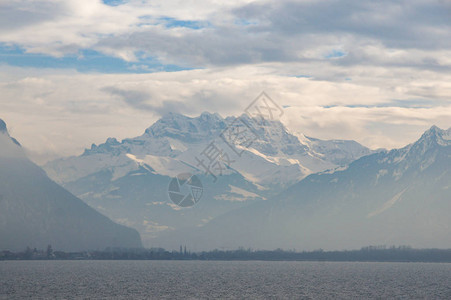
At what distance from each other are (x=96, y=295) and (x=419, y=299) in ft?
310

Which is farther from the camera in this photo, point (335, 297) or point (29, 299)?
point (335, 297)

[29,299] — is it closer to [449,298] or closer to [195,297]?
[195,297]

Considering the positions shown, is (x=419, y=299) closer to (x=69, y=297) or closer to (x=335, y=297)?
(x=335, y=297)

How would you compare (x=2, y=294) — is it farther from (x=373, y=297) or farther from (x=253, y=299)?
(x=373, y=297)

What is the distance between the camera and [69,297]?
616 feet

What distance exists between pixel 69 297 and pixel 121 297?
576 inches

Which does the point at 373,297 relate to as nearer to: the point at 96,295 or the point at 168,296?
the point at 168,296

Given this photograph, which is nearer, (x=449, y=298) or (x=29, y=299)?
(x=29, y=299)

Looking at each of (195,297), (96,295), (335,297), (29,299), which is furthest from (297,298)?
(29,299)

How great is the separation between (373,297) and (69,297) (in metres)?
89.0

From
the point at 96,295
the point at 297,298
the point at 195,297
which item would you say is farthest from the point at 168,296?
the point at 297,298

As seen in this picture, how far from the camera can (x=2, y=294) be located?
194 meters

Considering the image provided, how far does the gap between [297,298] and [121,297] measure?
5075cm

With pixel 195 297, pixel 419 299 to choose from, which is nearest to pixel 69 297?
pixel 195 297
